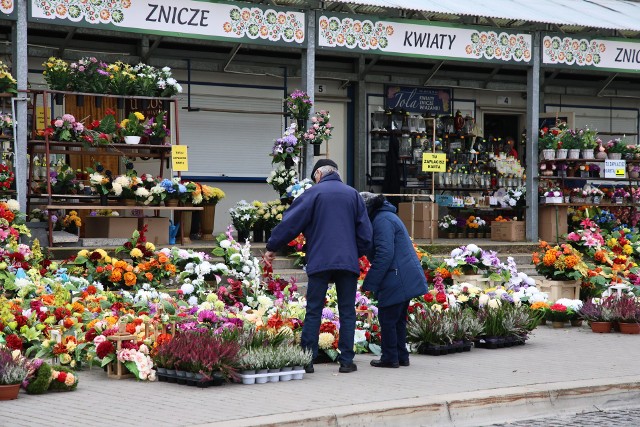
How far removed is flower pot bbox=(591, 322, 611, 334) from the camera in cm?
1291

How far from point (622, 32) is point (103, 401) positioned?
1625cm

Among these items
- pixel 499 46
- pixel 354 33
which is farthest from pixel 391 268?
pixel 499 46

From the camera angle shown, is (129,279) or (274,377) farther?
(129,279)

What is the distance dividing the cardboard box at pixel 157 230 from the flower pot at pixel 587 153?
853 centimetres

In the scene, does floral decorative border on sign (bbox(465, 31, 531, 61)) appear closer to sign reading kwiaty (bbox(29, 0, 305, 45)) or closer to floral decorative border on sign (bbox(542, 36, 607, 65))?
floral decorative border on sign (bbox(542, 36, 607, 65))

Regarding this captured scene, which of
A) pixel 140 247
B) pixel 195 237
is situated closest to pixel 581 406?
pixel 140 247

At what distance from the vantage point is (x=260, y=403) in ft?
25.9

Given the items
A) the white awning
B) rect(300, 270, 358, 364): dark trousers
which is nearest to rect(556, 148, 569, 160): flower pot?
the white awning

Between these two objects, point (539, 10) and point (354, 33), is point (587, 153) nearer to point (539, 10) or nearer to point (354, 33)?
point (539, 10)

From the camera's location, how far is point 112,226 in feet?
51.0

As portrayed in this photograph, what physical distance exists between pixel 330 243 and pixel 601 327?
4952 millimetres

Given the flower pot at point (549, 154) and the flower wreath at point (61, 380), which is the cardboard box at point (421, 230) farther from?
the flower wreath at point (61, 380)

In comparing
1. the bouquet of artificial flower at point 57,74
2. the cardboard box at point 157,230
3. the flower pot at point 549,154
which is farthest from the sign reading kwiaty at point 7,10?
the flower pot at point 549,154

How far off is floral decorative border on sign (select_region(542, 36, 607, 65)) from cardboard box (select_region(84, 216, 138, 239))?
8.79 m
